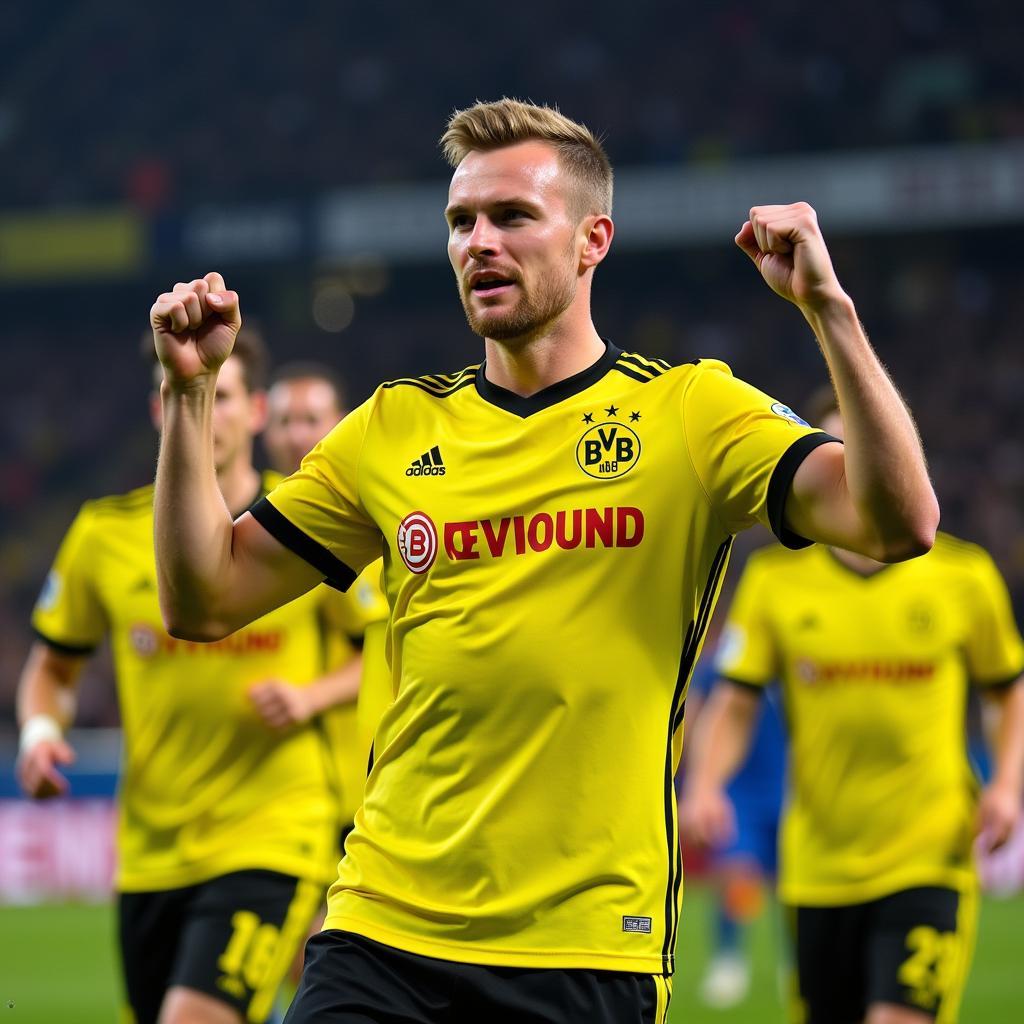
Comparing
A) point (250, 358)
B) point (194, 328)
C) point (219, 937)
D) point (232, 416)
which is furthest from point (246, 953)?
point (194, 328)

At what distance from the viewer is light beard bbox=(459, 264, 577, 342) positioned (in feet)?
11.4

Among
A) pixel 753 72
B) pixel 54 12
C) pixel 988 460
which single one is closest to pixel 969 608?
pixel 988 460

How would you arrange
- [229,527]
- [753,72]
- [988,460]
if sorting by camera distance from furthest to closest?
[753,72] → [988,460] → [229,527]

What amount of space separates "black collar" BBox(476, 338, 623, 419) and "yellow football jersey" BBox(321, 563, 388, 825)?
243cm

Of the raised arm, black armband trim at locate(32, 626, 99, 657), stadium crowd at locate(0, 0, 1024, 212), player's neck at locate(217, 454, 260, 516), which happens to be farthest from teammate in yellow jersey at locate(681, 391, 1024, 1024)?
stadium crowd at locate(0, 0, 1024, 212)

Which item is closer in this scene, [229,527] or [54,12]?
[229,527]

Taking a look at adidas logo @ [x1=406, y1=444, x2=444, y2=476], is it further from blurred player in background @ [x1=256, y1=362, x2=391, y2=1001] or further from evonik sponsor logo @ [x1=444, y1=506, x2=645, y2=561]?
blurred player in background @ [x1=256, y1=362, x2=391, y2=1001]

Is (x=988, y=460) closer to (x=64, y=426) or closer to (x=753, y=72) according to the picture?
(x=753, y=72)

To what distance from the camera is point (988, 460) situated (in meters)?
23.4

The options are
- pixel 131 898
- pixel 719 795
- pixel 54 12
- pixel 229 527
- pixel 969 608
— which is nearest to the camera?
pixel 229 527

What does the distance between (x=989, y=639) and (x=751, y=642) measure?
33.0 inches

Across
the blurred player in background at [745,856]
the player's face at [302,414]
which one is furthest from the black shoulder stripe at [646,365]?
the blurred player in background at [745,856]

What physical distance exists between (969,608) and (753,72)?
22026mm

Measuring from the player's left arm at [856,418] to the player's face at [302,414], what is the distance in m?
4.65
